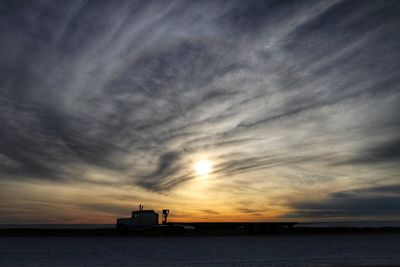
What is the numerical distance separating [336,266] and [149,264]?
12545 mm

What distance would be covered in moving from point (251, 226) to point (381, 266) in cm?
5555

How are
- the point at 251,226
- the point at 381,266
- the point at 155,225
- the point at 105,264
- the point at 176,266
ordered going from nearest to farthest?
the point at 381,266 → the point at 176,266 → the point at 105,264 → the point at 155,225 → the point at 251,226

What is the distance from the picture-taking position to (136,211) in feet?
230

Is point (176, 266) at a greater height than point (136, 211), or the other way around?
point (136, 211)

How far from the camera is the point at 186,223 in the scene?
7356cm

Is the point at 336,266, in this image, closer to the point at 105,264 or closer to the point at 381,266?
the point at 381,266

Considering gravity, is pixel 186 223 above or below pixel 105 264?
above

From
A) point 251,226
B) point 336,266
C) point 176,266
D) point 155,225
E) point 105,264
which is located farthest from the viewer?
point 251,226

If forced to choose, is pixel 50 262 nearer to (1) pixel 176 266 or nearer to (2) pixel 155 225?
(1) pixel 176 266

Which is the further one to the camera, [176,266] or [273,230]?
[273,230]

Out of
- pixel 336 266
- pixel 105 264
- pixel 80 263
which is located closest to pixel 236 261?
pixel 336 266

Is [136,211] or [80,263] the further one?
[136,211]

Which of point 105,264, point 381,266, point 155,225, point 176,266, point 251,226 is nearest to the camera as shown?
point 381,266

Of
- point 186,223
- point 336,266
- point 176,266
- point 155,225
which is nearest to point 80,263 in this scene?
point 176,266
